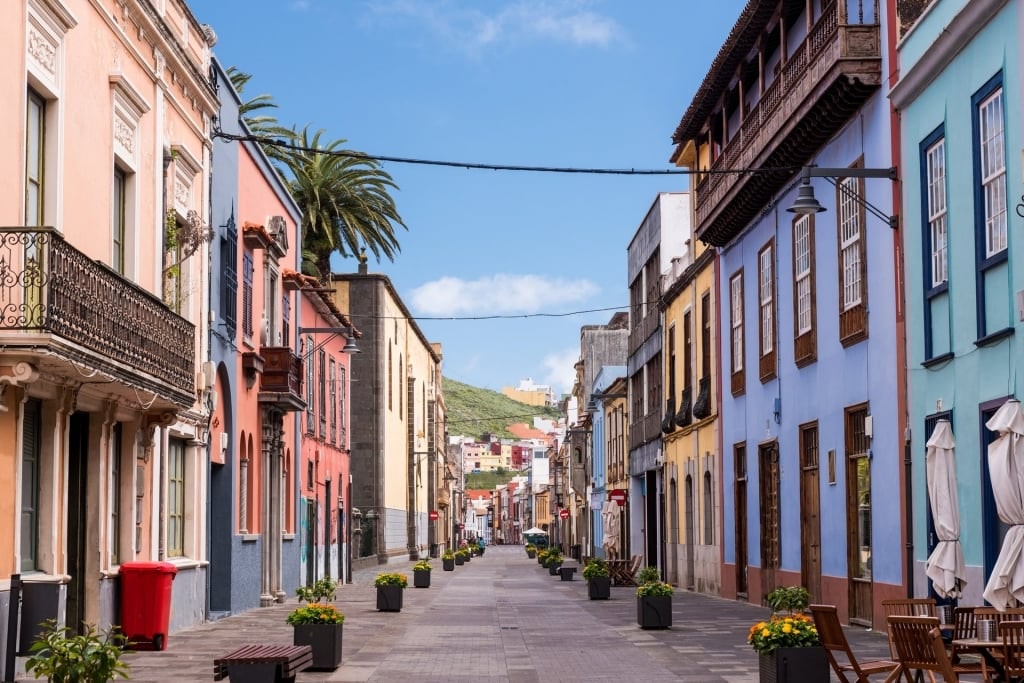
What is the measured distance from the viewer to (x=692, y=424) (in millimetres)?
38562

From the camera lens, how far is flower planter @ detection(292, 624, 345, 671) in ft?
55.4

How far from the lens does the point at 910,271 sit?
2039 centimetres

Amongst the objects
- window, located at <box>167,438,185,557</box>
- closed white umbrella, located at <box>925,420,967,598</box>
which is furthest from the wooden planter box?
window, located at <box>167,438,185,557</box>

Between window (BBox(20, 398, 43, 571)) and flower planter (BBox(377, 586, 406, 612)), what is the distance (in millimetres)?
13518

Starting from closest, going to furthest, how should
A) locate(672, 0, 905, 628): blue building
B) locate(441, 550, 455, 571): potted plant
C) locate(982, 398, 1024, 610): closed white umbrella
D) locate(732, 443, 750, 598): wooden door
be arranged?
1. locate(982, 398, 1024, 610): closed white umbrella
2. locate(672, 0, 905, 628): blue building
3. locate(732, 443, 750, 598): wooden door
4. locate(441, 550, 455, 571): potted plant

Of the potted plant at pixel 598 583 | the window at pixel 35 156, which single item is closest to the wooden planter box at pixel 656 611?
the potted plant at pixel 598 583

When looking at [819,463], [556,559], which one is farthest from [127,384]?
[556,559]

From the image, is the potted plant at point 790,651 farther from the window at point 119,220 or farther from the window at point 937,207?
the window at point 119,220

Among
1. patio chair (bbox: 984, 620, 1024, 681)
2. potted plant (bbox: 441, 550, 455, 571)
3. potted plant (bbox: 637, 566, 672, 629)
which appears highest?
patio chair (bbox: 984, 620, 1024, 681)

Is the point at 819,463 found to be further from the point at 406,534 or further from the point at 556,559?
the point at 406,534

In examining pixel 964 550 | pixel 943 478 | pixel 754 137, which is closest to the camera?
pixel 943 478

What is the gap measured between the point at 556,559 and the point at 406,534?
76.2 feet

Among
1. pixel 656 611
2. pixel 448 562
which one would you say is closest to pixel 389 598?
pixel 656 611

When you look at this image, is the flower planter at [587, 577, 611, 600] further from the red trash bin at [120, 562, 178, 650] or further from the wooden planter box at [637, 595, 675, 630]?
the red trash bin at [120, 562, 178, 650]
